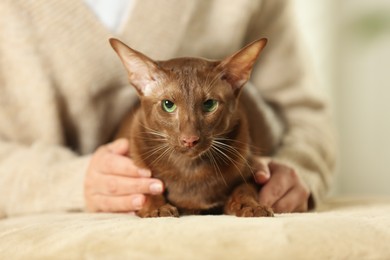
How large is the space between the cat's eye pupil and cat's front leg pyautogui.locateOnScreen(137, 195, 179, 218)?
0.64 ft

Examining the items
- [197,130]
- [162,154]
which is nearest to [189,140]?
[197,130]

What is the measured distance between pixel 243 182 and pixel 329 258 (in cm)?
44

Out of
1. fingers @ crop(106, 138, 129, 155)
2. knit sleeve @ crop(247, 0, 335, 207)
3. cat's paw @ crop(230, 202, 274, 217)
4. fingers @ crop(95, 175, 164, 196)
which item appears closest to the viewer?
cat's paw @ crop(230, 202, 274, 217)

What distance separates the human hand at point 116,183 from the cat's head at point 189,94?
11 centimetres

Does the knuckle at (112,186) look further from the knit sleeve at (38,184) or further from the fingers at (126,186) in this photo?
the knit sleeve at (38,184)

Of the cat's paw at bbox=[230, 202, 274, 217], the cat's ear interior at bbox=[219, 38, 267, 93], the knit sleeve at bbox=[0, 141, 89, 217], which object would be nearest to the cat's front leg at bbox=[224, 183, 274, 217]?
the cat's paw at bbox=[230, 202, 274, 217]

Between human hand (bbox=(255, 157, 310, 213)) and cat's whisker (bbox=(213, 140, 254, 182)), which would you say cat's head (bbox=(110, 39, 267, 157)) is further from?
human hand (bbox=(255, 157, 310, 213))

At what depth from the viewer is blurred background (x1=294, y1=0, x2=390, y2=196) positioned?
9.26 feet

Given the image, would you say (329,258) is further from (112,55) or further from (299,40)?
(299,40)

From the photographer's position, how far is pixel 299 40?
1.82m

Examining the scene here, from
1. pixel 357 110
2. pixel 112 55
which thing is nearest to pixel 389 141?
pixel 357 110

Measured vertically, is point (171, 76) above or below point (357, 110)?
above

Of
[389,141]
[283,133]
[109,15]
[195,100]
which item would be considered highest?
[109,15]

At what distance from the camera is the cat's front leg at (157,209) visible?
1.13 m
